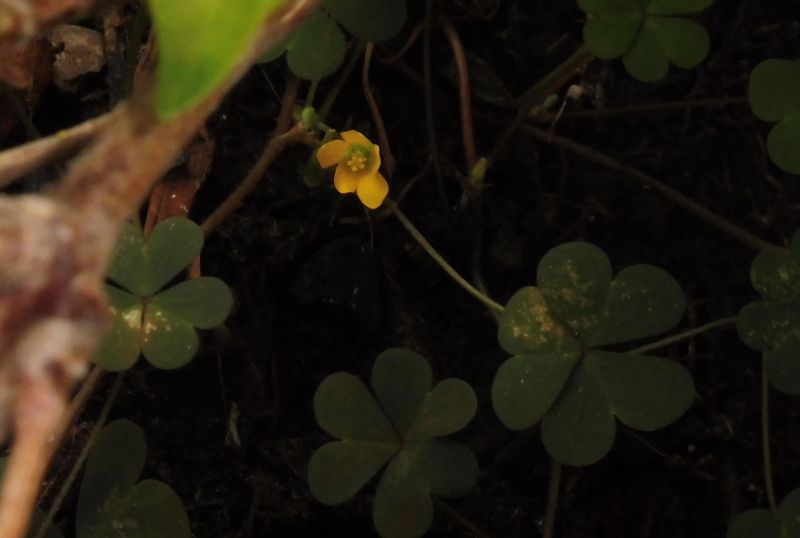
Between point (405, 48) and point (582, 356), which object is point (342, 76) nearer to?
point (405, 48)

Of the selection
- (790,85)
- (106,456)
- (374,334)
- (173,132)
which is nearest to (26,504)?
(173,132)

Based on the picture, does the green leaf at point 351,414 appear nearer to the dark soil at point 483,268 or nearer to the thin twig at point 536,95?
the dark soil at point 483,268

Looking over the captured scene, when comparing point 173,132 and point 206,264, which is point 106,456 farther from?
point 173,132

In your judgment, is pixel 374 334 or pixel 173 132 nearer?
pixel 173 132

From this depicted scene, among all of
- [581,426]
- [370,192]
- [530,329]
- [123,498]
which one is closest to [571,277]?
[530,329]

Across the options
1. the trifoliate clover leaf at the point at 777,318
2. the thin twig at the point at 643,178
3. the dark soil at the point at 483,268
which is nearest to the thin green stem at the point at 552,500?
the dark soil at the point at 483,268

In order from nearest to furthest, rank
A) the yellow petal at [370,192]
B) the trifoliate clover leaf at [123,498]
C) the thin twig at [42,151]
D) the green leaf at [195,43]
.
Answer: the green leaf at [195,43] → the thin twig at [42,151] → the trifoliate clover leaf at [123,498] → the yellow petal at [370,192]

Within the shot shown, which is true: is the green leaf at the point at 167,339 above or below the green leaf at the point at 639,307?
above
